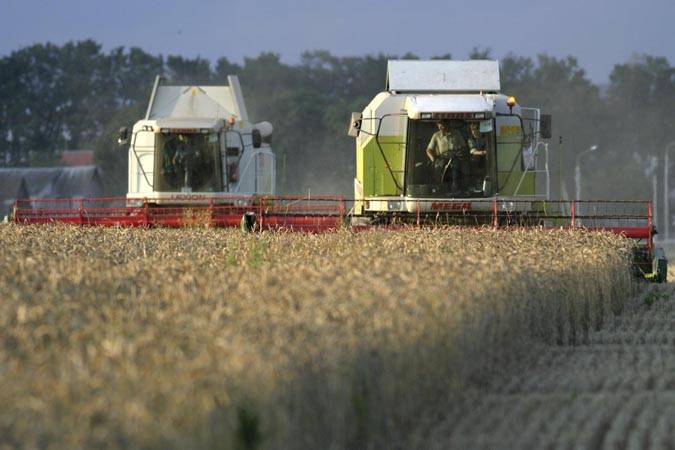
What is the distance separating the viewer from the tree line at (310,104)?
64.9 m

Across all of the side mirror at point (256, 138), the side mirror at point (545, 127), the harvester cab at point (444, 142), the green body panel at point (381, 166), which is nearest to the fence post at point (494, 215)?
the harvester cab at point (444, 142)

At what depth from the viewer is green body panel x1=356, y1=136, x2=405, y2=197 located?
16.8 m

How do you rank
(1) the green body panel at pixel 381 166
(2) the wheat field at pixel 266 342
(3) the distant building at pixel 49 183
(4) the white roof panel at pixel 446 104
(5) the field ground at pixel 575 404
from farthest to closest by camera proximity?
1. (3) the distant building at pixel 49 183
2. (1) the green body panel at pixel 381 166
3. (4) the white roof panel at pixel 446 104
4. (5) the field ground at pixel 575 404
5. (2) the wheat field at pixel 266 342

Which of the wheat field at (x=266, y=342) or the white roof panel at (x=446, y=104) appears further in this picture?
the white roof panel at (x=446, y=104)

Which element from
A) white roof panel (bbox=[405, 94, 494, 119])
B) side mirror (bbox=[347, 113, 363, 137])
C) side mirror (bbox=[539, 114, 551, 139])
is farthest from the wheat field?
side mirror (bbox=[347, 113, 363, 137])

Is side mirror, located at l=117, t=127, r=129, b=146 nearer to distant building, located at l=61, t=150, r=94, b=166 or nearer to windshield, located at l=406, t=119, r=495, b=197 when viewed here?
windshield, located at l=406, t=119, r=495, b=197

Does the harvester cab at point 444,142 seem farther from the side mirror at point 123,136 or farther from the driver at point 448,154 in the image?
the side mirror at point 123,136

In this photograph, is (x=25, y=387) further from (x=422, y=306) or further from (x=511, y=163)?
(x=511, y=163)

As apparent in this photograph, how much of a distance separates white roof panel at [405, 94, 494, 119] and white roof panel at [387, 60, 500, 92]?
2.42 ft

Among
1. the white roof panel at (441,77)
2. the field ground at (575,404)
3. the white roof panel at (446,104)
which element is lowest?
the field ground at (575,404)

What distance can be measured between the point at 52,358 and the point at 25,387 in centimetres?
50

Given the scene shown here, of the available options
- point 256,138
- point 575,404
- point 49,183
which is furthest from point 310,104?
point 575,404

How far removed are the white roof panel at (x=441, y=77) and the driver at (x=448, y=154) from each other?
3.13 feet

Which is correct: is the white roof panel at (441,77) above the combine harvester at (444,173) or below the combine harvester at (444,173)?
above
